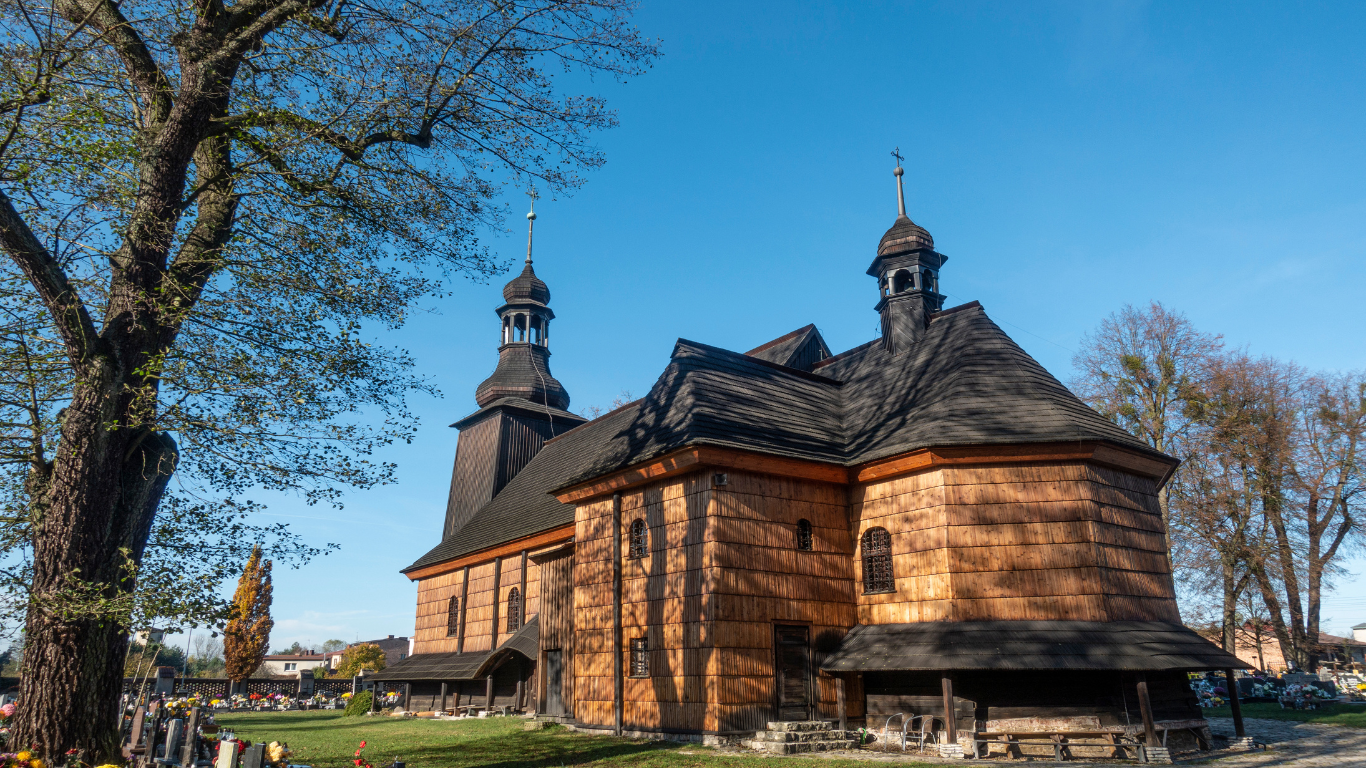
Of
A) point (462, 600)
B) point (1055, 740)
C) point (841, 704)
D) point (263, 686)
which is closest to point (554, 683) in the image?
point (841, 704)

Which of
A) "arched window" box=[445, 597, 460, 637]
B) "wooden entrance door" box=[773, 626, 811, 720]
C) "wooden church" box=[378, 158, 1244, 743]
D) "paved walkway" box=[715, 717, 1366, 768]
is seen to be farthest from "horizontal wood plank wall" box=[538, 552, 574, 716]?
"arched window" box=[445, 597, 460, 637]

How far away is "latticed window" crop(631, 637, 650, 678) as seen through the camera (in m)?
16.0

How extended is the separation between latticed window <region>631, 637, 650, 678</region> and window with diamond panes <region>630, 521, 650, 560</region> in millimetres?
1624

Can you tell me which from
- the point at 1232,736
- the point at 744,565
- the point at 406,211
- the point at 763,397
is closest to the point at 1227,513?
the point at 1232,736

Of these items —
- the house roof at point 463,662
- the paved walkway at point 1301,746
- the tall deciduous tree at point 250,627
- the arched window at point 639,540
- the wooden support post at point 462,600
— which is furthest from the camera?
the tall deciduous tree at point 250,627

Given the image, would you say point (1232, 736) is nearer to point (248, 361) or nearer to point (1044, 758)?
point (1044, 758)

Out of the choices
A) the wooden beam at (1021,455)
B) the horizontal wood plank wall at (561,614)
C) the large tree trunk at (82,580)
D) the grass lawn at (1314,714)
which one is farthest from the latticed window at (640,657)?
the grass lawn at (1314,714)

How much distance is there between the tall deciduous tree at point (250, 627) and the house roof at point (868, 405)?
3395 centimetres

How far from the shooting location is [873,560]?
1650cm

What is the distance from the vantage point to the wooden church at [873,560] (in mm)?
13836

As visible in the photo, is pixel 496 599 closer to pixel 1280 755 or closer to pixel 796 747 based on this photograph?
pixel 796 747

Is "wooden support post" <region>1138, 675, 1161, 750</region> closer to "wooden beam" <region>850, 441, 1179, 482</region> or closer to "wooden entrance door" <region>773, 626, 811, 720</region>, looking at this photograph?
"wooden beam" <region>850, 441, 1179, 482</region>

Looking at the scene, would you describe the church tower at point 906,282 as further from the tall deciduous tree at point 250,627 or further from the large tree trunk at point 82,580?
the tall deciduous tree at point 250,627

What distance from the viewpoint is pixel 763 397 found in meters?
18.6
